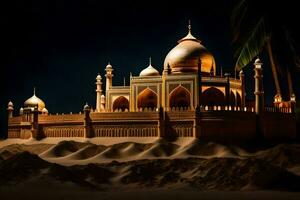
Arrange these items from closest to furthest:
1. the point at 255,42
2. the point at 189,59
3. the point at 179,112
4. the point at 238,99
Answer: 1. the point at 255,42
2. the point at 179,112
3. the point at 238,99
4. the point at 189,59

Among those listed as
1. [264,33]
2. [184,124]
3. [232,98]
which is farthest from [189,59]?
[264,33]

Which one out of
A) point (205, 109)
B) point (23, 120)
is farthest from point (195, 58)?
point (23, 120)

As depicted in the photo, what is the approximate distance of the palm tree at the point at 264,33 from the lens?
27.3ft

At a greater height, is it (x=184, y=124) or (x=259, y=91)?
(x=259, y=91)

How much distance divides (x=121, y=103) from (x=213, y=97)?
7360 millimetres

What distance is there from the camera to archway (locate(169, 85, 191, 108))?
1238 inches

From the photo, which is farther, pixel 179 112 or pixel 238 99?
pixel 238 99

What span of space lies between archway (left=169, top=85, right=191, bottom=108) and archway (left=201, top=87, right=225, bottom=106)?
1063 millimetres

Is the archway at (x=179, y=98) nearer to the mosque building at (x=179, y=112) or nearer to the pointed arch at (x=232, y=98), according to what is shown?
the mosque building at (x=179, y=112)

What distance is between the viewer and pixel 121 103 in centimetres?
3525

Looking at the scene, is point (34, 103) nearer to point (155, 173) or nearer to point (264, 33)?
point (155, 173)

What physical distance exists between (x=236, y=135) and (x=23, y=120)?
594 inches

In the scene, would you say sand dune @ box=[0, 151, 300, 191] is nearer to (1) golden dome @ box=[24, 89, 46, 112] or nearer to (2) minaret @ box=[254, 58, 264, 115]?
(2) minaret @ box=[254, 58, 264, 115]

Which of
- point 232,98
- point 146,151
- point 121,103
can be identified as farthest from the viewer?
point 121,103
